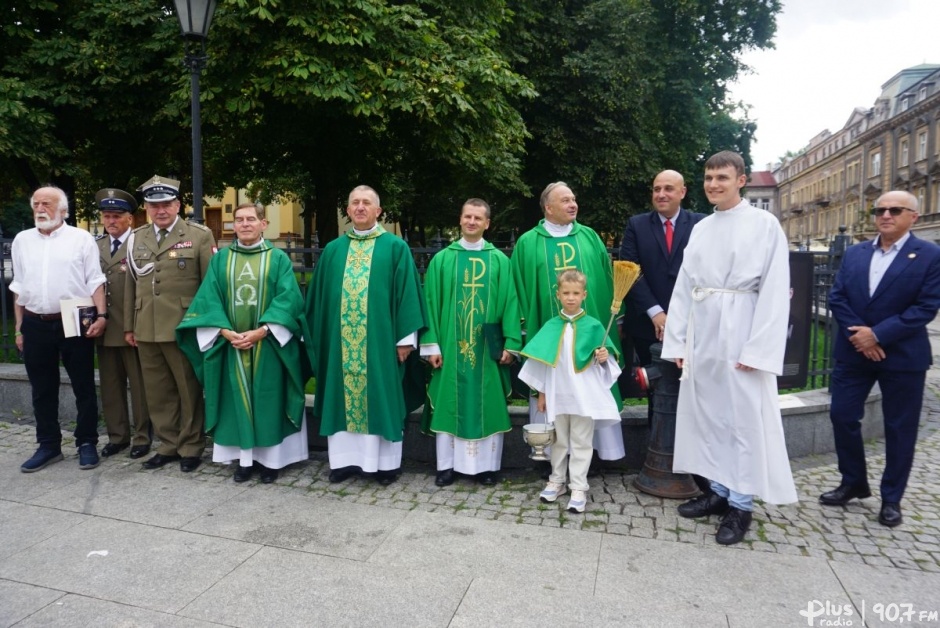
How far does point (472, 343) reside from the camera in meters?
4.82

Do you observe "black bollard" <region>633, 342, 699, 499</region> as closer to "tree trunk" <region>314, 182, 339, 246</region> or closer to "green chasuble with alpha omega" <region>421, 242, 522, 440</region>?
"green chasuble with alpha omega" <region>421, 242, 522, 440</region>

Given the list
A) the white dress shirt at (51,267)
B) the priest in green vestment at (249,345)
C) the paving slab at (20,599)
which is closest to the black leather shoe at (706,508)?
the priest in green vestment at (249,345)

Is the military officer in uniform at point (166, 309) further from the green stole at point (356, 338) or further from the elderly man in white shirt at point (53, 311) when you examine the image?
the green stole at point (356, 338)

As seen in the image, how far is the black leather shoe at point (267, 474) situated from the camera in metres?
4.94

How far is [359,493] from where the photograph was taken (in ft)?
15.6

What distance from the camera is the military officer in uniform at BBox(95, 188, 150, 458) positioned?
5387 mm

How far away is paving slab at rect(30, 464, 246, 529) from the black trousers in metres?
0.48

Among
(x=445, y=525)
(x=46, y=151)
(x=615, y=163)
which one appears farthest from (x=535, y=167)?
(x=445, y=525)

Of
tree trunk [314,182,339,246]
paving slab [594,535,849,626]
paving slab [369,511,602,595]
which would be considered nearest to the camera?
paving slab [594,535,849,626]

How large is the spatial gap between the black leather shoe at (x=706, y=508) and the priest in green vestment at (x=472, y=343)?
131cm

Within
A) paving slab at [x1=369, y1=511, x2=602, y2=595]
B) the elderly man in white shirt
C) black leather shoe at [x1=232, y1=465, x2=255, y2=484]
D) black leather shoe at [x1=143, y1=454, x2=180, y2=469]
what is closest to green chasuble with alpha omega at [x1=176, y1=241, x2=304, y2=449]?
black leather shoe at [x1=232, y1=465, x2=255, y2=484]

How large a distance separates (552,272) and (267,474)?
2530 mm

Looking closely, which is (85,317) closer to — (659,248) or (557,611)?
(557,611)

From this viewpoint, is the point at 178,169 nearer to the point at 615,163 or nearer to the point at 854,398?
the point at 615,163
